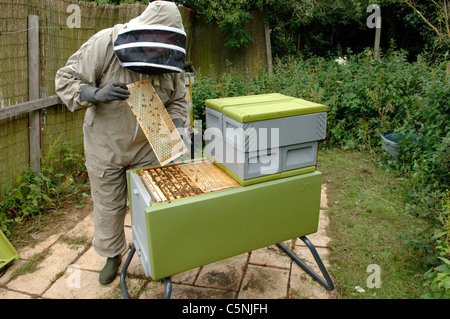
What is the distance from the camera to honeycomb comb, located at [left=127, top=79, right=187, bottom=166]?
2.05 meters

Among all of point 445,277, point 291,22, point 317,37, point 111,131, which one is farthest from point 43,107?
point 317,37

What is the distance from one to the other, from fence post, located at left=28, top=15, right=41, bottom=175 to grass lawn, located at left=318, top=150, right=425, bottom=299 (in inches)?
113

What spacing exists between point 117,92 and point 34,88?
6.35ft

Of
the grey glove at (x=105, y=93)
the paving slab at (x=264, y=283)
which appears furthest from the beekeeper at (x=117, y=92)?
the paving slab at (x=264, y=283)

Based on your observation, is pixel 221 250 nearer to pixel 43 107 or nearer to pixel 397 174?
pixel 43 107

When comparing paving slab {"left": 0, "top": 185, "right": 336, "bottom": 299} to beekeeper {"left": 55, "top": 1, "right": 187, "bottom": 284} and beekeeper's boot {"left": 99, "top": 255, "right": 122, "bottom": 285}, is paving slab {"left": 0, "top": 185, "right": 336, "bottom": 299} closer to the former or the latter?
beekeeper's boot {"left": 99, "top": 255, "right": 122, "bottom": 285}

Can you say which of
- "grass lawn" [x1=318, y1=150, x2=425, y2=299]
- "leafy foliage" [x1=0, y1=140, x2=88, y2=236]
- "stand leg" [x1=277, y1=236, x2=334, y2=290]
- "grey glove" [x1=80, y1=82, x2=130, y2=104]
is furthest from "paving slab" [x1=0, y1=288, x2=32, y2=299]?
"grass lawn" [x1=318, y1=150, x2=425, y2=299]

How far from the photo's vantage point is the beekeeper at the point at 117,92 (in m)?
1.92

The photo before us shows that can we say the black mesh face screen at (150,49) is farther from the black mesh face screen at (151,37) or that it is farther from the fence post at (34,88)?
the fence post at (34,88)

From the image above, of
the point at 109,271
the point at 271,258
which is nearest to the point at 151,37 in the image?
the point at 109,271

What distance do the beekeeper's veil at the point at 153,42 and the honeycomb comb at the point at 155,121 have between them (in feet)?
0.60

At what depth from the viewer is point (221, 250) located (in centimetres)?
203

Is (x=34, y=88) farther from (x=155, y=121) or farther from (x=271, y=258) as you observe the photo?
(x=271, y=258)
